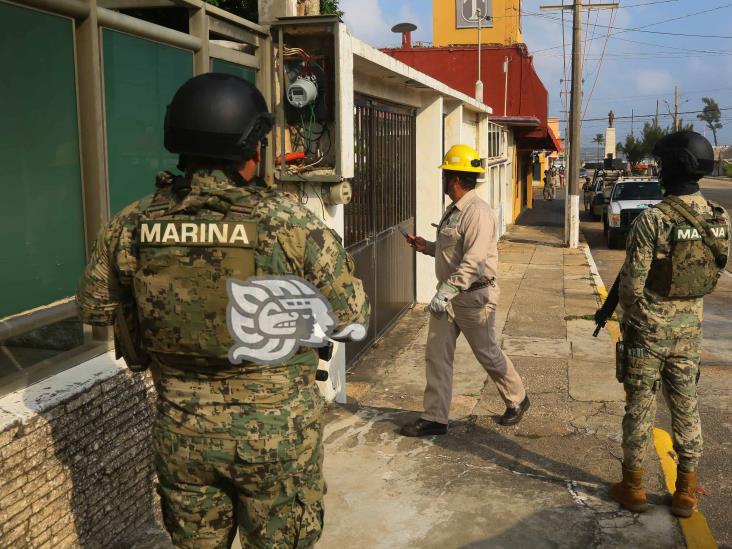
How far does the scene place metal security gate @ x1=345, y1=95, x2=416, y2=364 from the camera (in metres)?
7.64

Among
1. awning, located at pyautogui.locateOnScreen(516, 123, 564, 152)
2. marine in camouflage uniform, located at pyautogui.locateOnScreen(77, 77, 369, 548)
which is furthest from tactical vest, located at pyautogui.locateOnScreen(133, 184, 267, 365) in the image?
awning, located at pyautogui.locateOnScreen(516, 123, 564, 152)

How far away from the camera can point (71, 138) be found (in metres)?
3.63

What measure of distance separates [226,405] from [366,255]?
5531 mm

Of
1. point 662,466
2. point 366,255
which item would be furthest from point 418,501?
point 366,255

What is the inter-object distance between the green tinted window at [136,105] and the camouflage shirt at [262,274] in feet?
5.17

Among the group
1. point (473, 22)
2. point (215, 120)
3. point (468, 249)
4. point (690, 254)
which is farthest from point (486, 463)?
point (473, 22)

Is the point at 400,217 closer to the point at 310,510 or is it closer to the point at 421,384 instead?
the point at 421,384

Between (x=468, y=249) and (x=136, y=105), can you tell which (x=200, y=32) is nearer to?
(x=136, y=105)

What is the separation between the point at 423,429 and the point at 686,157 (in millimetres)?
2473

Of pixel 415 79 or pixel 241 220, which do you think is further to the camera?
pixel 415 79

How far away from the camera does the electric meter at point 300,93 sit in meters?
5.43

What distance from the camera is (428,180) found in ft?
34.7

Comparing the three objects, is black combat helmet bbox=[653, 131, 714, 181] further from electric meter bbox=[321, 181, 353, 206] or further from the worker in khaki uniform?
electric meter bbox=[321, 181, 353, 206]

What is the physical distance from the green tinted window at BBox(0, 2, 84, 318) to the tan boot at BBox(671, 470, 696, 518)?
10.8 ft
